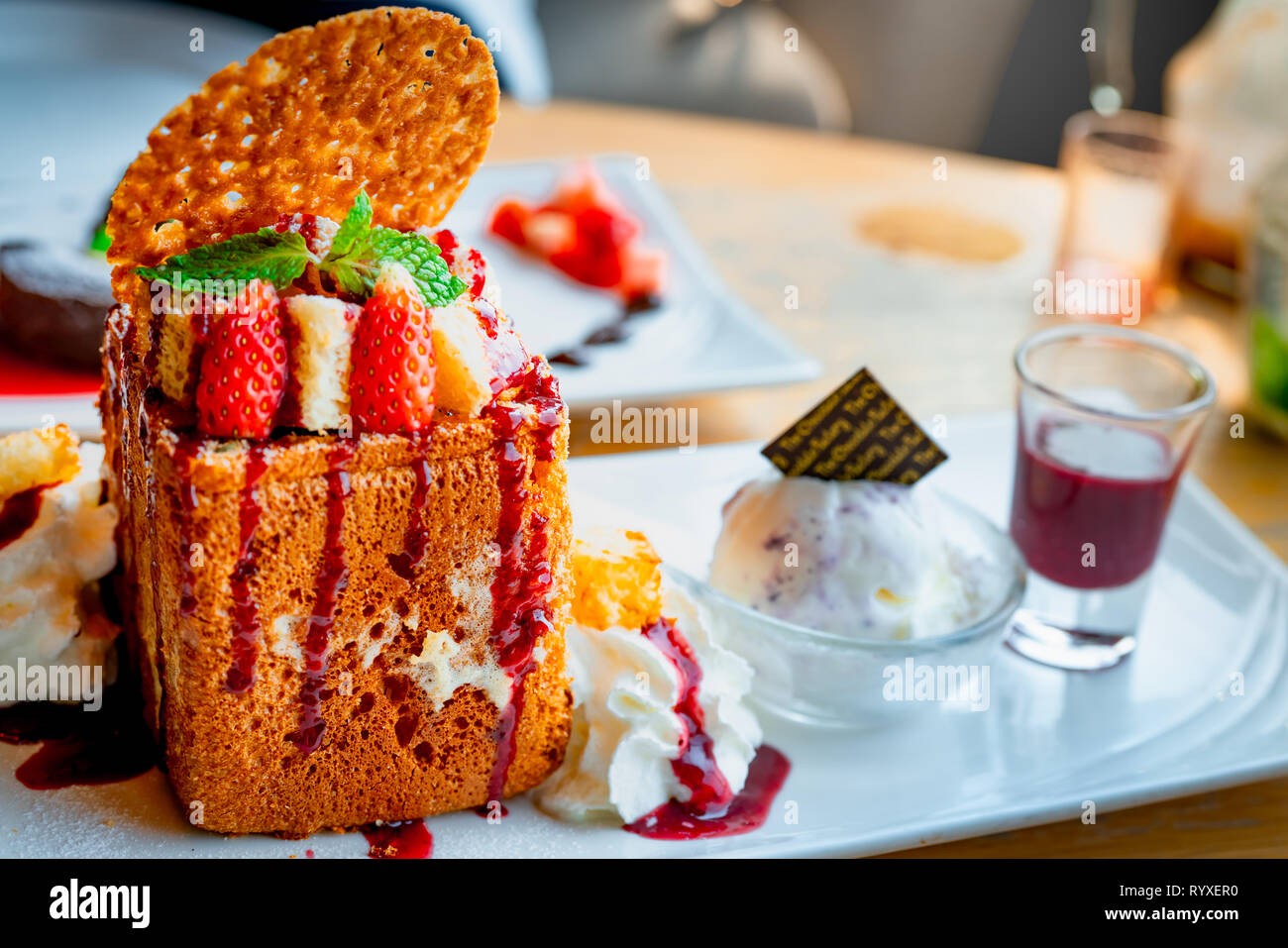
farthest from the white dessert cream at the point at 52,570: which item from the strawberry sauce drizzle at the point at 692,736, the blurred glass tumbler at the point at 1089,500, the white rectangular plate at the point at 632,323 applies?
the blurred glass tumbler at the point at 1089,500

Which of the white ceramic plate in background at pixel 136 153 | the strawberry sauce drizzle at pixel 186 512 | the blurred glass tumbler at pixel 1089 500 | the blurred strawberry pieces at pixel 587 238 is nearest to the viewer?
the strawberry sauce drizzle at pixel 186 512

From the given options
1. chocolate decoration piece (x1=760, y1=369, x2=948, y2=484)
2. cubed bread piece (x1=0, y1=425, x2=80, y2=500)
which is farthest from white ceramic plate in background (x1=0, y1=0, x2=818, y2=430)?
chocolate decoration piece (x1=760, y1=369, x2=948, y2=484)

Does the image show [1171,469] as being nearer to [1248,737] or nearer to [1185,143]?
[1248,737]

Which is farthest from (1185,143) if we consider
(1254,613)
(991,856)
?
(991,856)

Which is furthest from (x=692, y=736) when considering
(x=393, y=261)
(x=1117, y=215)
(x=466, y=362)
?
(x=1117, y=215)

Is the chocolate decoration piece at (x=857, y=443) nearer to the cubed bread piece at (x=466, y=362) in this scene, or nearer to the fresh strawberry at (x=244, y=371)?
the cubed bread piece at (x=466, y=362)

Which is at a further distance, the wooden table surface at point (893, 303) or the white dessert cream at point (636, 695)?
the wooden table surface at point (893, 303)

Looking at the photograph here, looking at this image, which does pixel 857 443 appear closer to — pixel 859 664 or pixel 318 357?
pixel 859 664
